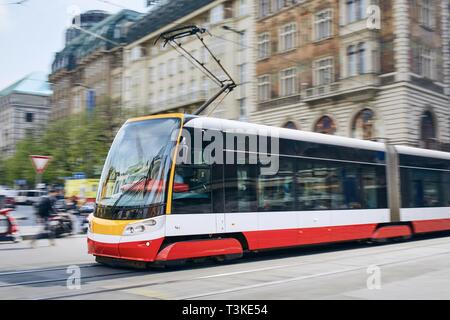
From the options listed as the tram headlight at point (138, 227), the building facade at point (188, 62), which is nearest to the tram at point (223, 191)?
the tram headlight at point (138, 227)

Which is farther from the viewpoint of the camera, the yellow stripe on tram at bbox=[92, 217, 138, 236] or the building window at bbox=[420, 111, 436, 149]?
the building window at bbox=[420, 111, 436, 149]

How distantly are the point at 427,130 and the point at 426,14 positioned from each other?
7.23 metres

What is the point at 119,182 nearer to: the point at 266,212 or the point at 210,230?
the point at 210,230

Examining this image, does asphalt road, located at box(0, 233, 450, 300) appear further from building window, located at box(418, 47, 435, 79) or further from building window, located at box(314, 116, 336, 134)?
building window, located at box(418, 47, 435, 79)

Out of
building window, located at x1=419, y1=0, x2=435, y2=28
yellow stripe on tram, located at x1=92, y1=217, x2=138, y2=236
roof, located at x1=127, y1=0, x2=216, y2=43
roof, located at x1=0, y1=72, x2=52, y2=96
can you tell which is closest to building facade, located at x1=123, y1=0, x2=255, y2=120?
roof, located at x1=127, y1=0, x2=216, y2=43

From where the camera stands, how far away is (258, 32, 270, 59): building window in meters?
40.9

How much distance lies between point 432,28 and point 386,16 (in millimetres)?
3989

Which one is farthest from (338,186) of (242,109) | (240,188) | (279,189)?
(242,109)

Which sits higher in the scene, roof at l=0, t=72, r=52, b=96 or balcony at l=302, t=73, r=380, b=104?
roof at l=0, t=72, r=52, b=96

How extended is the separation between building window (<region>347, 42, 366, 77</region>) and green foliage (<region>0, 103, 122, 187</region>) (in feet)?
65.7

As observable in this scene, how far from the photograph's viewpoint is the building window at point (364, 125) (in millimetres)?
32125

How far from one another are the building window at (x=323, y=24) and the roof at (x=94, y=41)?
33.8m

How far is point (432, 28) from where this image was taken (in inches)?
1342
